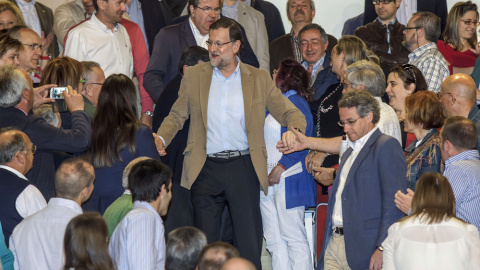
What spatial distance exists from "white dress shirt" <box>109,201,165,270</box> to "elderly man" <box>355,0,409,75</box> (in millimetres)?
4103

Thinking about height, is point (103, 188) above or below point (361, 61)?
below

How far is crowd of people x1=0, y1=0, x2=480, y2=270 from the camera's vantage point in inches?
197

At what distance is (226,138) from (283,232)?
988 mm

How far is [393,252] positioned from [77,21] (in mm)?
5168

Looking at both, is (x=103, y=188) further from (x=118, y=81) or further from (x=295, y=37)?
(x=295, y=37)

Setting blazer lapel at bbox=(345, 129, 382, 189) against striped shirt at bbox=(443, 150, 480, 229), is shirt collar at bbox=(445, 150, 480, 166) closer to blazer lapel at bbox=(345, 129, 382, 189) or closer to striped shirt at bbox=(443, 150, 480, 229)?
striped shirt at bbox=(443, 150, 480, 229)

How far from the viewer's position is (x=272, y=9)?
972cm

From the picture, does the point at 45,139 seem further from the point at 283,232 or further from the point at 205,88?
the point at 283,232

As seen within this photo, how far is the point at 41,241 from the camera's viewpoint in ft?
16.6

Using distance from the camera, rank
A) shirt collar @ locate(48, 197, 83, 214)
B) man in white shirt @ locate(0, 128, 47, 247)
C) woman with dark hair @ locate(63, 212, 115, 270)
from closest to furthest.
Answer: woman with dark hair @ locate(63, 212, 115, 270) < shirt collar @ locate(48, 197, 83, 214) < man in white shirt @ locate(0, 128, 47, 247)

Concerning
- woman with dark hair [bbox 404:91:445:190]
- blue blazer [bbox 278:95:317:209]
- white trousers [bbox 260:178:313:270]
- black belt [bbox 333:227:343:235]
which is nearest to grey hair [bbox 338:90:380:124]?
woman with dark hair [bbox 404:91:445:190]

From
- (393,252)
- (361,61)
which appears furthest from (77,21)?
(393,252)

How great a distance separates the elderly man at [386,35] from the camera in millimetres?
8539

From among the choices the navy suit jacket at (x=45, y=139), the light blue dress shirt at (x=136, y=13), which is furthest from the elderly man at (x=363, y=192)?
the light blue dress shirt at (x=136, y=13)
